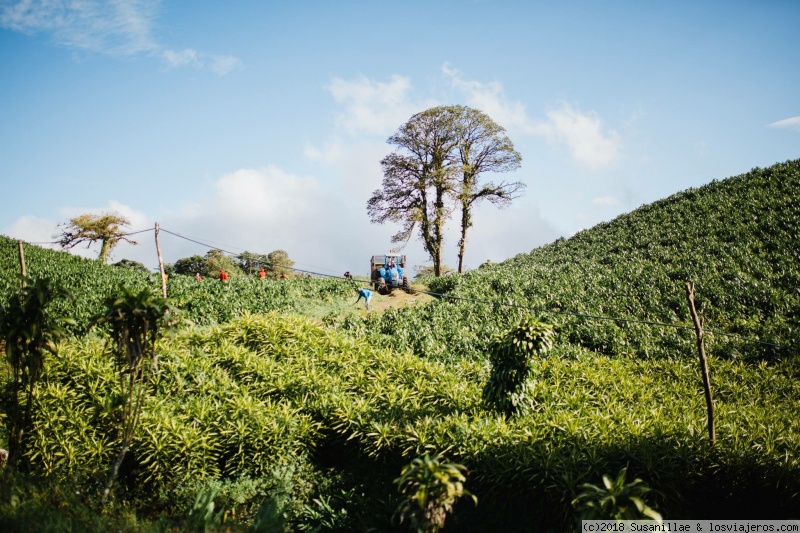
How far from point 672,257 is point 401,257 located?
15.5 m

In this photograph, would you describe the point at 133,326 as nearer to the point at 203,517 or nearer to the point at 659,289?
the point at 203,517

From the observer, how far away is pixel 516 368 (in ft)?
26.7

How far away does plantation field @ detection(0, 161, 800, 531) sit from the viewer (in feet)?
20.7

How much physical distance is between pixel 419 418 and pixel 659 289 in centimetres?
1405

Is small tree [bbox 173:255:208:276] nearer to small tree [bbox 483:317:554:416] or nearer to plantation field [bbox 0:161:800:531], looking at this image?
plantation field [bbox 0:161:800:531]

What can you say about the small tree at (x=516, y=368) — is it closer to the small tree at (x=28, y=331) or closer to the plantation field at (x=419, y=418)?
the plantation field at (x=419, y=418)

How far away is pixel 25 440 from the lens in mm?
7820

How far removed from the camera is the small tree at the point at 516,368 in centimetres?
807

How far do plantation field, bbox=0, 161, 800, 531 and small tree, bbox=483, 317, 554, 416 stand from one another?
24cm

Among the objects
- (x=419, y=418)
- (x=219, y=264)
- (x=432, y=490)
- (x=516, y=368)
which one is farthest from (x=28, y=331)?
(x=219, y=264)

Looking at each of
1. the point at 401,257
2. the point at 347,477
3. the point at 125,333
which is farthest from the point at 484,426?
the point at 401,257

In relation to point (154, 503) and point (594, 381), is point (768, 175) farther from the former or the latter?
point (154, 503)

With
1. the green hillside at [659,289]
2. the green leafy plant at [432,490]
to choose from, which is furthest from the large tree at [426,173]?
the green leafy plant at [432,490]

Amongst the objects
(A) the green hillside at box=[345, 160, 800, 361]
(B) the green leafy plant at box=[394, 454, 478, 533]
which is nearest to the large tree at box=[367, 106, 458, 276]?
(A) the green hillside at box=[345, 160, 800, 361]
